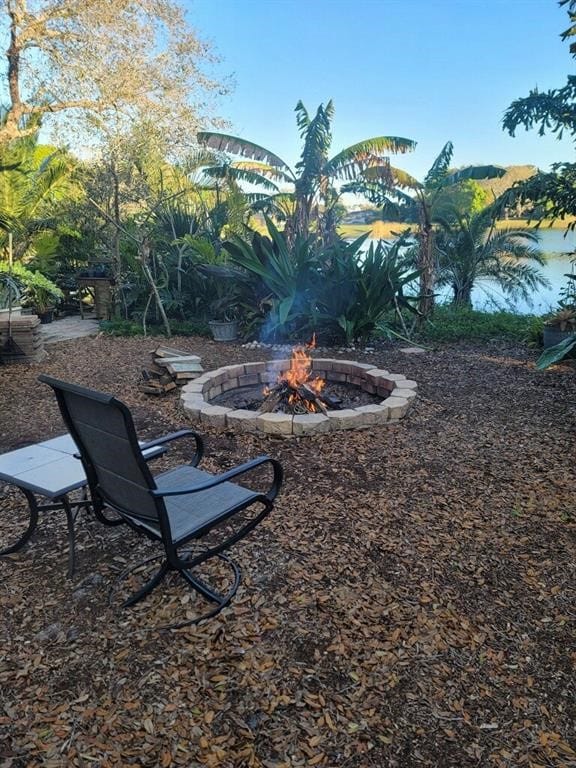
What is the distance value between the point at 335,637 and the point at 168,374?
13.2ft

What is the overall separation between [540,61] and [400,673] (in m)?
12.7

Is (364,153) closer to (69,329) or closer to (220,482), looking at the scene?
(69,329)

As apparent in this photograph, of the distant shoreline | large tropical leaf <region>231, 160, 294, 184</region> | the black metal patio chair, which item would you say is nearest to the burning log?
the black metal patio chair

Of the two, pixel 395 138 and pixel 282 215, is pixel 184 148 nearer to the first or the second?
pixel 282 215

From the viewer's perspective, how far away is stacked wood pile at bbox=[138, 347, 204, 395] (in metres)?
5.41

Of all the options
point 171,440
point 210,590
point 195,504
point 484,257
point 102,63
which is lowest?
point 210,590

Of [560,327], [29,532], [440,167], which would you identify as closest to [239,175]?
[440,167]

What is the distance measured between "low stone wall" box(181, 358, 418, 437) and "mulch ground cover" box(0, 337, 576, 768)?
1.98ft

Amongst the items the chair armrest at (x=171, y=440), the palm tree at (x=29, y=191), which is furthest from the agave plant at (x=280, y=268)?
the palm tree at (x=29, y=191)

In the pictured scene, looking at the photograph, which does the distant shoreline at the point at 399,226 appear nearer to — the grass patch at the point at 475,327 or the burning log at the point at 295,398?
the grass patch at the point at 475,327

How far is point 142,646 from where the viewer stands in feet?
6.48

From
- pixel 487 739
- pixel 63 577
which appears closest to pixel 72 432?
pixel 63 577

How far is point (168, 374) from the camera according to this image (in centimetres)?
554

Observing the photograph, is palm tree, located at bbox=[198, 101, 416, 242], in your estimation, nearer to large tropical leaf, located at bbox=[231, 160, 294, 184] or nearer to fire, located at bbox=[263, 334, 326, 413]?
large tropical leaf, located at bbox=[231, 160, 294, 184]
